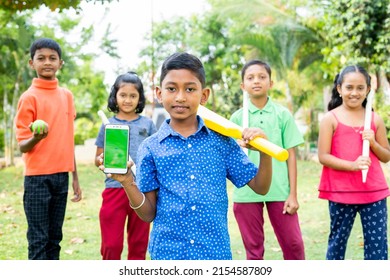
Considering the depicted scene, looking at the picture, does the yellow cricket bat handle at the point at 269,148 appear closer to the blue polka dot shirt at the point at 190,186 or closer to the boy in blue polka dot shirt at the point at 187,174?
the boy in blue polka dot shirt at the point at 187,174

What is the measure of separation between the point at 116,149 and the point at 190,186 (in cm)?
28

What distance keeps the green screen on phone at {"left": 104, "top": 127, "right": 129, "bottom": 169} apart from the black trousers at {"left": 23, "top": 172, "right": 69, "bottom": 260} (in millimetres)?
1197

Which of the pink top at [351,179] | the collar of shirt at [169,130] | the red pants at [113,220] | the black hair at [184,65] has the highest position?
the black hair at [184,65]

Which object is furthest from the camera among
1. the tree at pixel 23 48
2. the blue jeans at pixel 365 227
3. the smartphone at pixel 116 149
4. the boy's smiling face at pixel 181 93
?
the tree at pixel 23 48

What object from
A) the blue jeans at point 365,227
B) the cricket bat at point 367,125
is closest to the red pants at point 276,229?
the blue jeans at point 365,227

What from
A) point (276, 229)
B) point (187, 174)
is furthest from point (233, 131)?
point (276, 229)

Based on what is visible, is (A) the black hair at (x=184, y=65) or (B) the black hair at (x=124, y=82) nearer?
(A) the black hair at (x=184, y=65)

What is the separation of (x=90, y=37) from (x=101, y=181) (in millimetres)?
4529

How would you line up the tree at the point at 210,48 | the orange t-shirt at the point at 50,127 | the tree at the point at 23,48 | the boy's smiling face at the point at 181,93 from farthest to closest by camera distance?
1. the tree at the point at 210,48
2. the tree at the point at 23,48
3. the orange t-shirt at the point at 50,127
4. the boy's smiling face at the point at 181,93

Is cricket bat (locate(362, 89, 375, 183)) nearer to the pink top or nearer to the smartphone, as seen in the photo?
the pink top

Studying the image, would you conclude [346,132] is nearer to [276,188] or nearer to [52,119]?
[276,188]

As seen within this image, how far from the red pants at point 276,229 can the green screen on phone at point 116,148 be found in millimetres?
1166

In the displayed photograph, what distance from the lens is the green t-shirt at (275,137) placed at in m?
2.76
